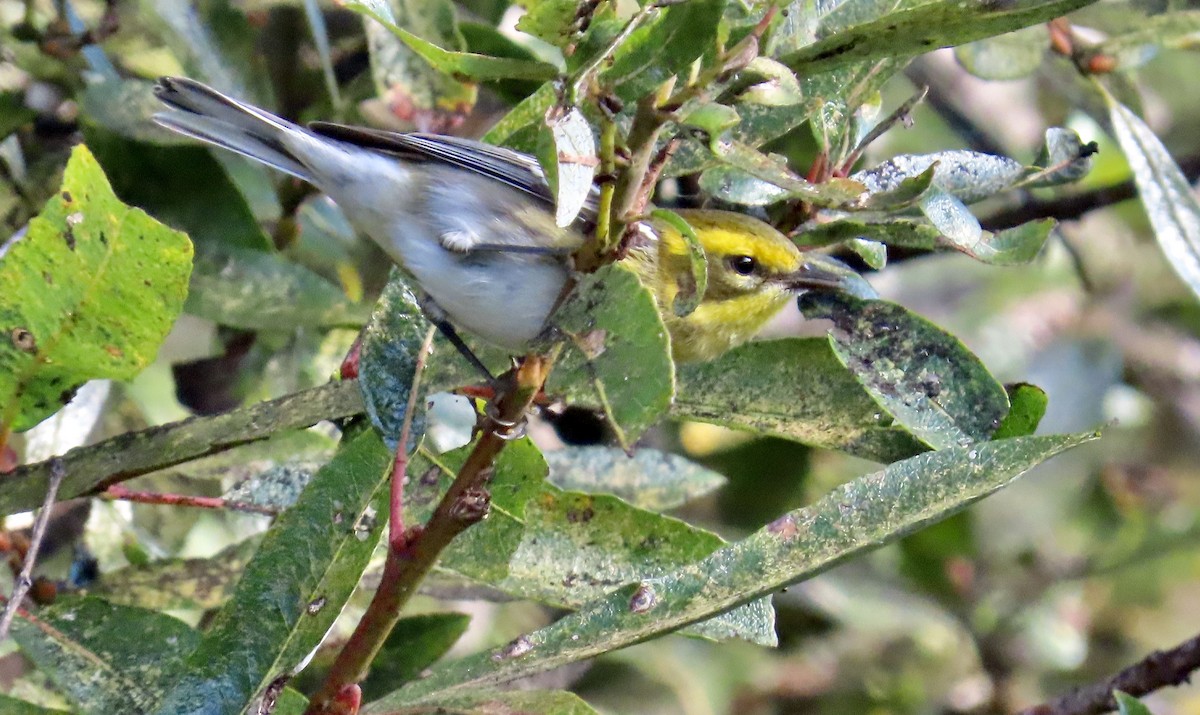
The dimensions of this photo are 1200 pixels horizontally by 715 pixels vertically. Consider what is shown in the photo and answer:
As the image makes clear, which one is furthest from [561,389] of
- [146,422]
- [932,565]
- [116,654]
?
[932,565]

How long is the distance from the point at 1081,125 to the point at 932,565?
1.73 m

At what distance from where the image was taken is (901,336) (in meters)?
1.77

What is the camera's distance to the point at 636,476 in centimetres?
252

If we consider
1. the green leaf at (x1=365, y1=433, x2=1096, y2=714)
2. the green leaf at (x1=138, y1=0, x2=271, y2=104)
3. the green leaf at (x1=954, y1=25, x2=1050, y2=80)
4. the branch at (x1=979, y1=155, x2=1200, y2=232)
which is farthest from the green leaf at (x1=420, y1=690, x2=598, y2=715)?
the branch at (x1=979, y1=155, x2=1200, y2=232)

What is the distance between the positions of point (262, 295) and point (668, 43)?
4.38 ft

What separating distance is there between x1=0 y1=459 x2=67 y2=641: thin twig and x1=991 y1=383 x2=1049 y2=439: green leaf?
1201 millimetres

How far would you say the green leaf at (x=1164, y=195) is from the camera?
226cm

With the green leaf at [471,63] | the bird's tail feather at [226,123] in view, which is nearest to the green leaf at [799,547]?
the green leaf at [471,63]

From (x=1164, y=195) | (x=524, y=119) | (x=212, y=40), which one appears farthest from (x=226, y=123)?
(x=1164, y=195)

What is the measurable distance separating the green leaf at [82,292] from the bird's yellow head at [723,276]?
0.81 meters

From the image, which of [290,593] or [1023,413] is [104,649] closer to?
[290,593]

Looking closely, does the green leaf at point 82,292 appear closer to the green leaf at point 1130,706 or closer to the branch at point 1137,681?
the green leaf at point 1130,706

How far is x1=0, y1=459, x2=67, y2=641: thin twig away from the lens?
61.0 inches

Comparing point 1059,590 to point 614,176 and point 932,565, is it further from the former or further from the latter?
point 614,176
